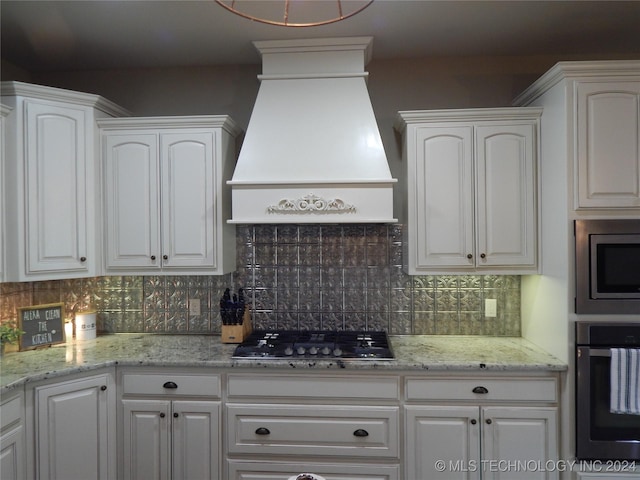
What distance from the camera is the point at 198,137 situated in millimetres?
2414

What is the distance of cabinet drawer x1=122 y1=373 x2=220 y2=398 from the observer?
7.06ft

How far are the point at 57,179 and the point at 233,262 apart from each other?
1.10 m

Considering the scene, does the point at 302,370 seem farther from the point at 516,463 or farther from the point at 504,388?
the point at 516,463

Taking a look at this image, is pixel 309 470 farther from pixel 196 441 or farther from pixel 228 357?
pixel 228 357

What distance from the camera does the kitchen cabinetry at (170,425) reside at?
214cm

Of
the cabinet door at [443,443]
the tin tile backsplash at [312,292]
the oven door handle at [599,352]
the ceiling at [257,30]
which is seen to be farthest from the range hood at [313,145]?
the oven door handle at [599,352]

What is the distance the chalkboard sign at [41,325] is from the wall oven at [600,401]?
289cm

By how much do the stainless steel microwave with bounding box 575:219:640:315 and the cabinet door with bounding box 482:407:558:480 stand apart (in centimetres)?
59

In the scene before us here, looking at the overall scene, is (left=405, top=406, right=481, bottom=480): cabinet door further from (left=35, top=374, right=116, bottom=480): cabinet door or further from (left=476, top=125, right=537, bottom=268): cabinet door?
(left=35, top=374, right=116, bottom=480): cabinet door

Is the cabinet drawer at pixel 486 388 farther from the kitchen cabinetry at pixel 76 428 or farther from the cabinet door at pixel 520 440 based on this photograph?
the kitchen cabinetry at pixel 76 428

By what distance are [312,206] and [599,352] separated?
1.59 m

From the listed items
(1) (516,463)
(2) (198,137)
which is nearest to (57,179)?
(2) (198,137)

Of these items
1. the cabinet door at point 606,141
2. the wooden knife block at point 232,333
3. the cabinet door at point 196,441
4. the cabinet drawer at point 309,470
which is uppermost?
the cabinet door at point 606,141

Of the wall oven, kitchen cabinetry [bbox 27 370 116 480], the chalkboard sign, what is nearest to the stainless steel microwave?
the wall oven
